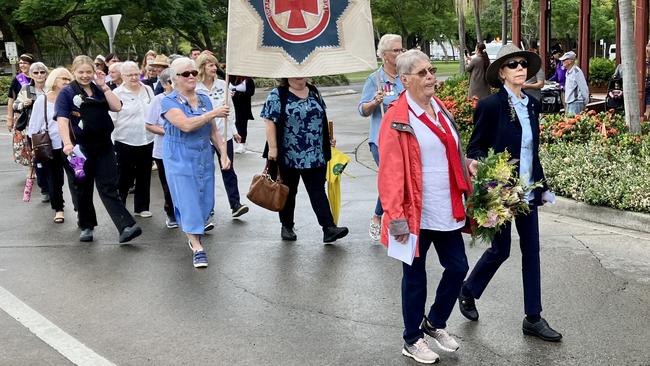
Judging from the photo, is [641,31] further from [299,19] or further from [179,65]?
[179,65]

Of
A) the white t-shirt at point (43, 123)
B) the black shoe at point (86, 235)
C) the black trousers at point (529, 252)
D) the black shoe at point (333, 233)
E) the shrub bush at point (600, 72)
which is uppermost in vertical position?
the white t-shirt at point (43, 123)

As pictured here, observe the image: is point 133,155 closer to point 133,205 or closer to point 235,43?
point 133,205

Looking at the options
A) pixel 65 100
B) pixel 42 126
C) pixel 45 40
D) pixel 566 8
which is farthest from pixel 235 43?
pixel 45 40

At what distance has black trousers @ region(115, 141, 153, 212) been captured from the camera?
919cm

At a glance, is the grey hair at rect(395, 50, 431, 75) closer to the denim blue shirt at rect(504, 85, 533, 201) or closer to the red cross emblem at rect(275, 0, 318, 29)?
the denim blue shirt at rect(504, 85, 533, 201)

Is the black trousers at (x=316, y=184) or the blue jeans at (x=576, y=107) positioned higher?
the black trousers at (x=316, y=184)

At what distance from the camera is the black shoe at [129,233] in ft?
25.4

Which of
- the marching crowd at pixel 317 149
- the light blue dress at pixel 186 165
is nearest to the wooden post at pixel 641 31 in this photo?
the marching crowd at pixel 317 149

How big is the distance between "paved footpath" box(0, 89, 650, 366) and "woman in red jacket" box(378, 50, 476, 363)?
416 millimetres

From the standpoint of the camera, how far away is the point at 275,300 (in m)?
5.98

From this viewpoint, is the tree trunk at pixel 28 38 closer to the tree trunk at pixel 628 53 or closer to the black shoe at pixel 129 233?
the black shoe at pixel 129 233

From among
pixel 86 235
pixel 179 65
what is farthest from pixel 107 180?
pixel 179 65

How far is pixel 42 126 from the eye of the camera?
8.91 meters

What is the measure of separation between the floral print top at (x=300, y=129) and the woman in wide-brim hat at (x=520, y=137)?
8.45ft
